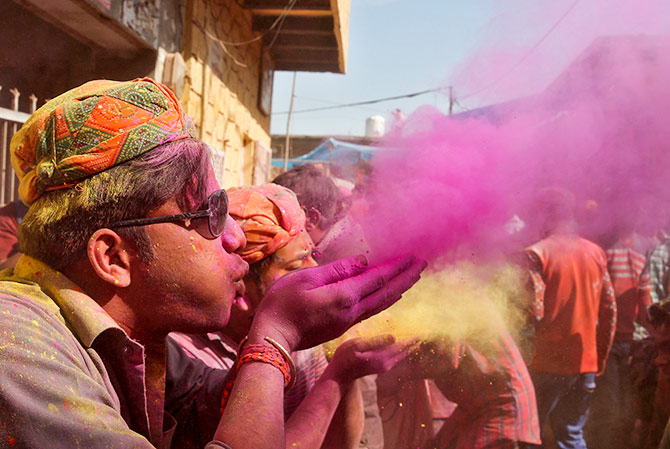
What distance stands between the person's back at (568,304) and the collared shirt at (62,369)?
2944 millimetres

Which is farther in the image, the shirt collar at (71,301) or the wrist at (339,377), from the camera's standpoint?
the wrist at (339,377)

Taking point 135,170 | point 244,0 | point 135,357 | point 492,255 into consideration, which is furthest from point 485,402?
point 244,0

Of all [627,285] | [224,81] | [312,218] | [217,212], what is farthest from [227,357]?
[224,81]

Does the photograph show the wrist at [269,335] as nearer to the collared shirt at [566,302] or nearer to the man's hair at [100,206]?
the man's hair at [100,206]

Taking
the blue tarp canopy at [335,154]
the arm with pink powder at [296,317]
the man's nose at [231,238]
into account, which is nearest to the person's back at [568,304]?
the blue tarp canopy at [335,154]

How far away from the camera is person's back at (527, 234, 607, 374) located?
352 centimetres

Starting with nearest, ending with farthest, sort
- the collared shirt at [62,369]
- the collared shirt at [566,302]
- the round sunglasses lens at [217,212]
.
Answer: the collared shirt at [62,369], the round sunglasses lens at [217,212], the collared shirt at [566,302]

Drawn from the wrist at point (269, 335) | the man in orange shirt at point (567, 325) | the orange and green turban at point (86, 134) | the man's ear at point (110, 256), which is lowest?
the man in orange shirt at point (567, 325)

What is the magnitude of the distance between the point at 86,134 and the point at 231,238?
470mm

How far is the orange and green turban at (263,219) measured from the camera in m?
1.99

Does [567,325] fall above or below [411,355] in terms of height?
below

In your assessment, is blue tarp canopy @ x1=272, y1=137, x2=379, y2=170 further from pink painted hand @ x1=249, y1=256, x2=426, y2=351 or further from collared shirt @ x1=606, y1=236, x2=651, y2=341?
collared shirt @ x1=606, y1=236, x2=651, y2=341

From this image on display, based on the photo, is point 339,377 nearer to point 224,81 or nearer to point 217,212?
point 217,212

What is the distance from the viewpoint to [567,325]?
3623 mm
